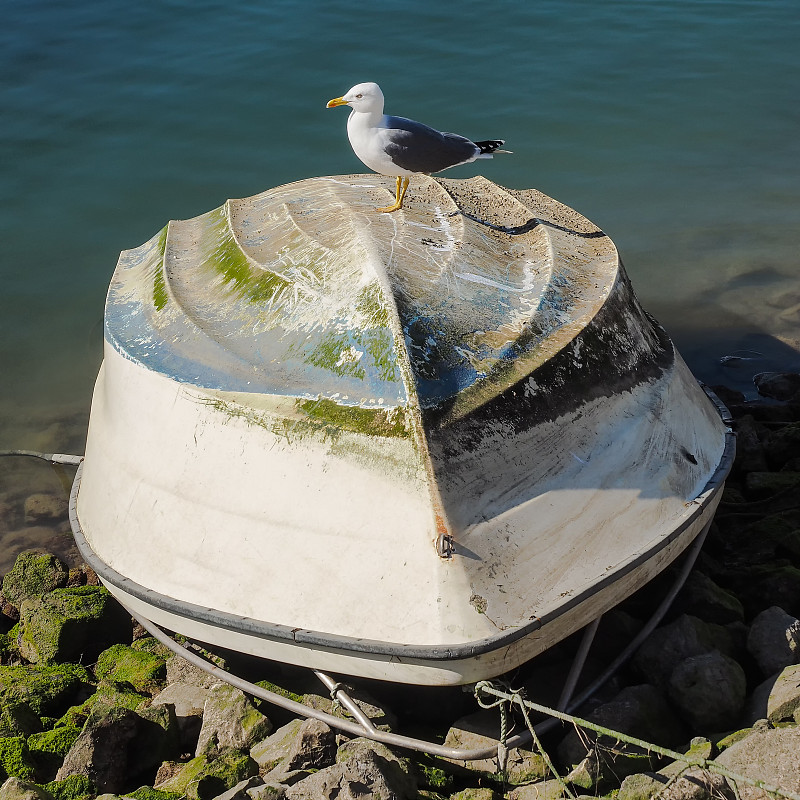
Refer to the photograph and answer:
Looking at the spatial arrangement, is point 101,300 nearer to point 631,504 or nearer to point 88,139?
point 88,139

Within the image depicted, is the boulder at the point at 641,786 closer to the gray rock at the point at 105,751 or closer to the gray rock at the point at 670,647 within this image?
the gray rock at the point at 670,647

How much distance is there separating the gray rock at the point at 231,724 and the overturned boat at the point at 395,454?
38 cm

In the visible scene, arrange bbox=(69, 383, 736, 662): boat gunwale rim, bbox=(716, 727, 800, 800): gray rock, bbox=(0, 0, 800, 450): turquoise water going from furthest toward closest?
bbox=(0, 0, 800, 450): turquoise water < bbox=(69, 383, 736, 662): boat gunwale rim < bbox=(716, 727, 800, 800): gray rock

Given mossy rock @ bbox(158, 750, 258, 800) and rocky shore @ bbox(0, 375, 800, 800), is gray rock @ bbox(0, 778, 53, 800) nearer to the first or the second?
rocky shore @ bbox(0, 375, 800, 800)

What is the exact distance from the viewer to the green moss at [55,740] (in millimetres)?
3668

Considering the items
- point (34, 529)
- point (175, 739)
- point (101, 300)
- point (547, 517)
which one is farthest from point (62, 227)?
point (547, 517)

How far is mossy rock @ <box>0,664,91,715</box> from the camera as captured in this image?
3.96 meters

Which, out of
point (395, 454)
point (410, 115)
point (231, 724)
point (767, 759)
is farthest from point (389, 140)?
point (410, 115)

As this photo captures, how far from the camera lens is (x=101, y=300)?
27.9 feet

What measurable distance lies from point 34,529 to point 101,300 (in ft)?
10.1

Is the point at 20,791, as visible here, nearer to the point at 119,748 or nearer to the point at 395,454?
the point at 119,748

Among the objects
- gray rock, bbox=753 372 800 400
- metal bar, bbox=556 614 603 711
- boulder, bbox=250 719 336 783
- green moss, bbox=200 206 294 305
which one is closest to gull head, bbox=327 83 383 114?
green moss, bbox=200 206 294 305

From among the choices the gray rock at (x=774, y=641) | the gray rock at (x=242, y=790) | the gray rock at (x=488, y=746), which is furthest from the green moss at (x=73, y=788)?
the gray rock at (x=774, y=641)

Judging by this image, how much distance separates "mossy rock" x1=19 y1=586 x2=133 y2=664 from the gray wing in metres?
2.67
